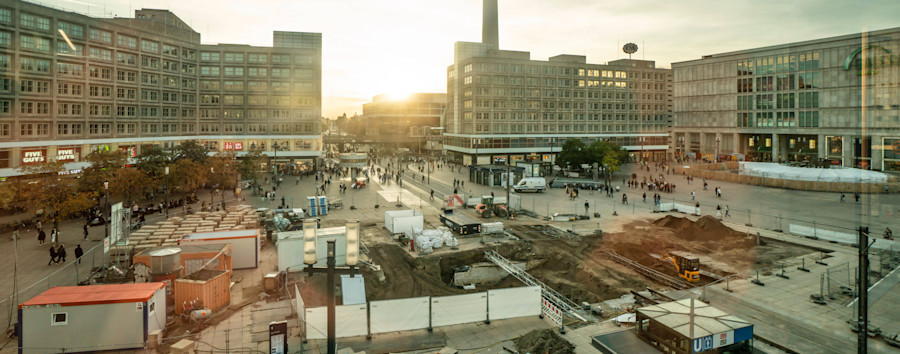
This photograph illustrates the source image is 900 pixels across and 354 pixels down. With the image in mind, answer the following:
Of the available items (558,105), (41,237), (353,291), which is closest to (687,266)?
(353,291)

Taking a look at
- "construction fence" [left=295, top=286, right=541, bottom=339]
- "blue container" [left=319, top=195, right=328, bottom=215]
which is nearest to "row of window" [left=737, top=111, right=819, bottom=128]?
"blue container" [left=319, top=195, right=328, bottom=215]

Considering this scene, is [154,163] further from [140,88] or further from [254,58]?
[254,58]

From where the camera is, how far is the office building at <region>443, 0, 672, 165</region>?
10050 cm

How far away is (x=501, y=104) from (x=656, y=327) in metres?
89.9

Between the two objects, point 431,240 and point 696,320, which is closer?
point 696,320

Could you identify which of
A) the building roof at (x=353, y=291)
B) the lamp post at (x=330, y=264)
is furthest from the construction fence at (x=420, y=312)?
the lamp post at (x=330, y=264)

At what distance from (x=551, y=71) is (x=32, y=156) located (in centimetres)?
9023

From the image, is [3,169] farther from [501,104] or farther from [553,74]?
[553,74]

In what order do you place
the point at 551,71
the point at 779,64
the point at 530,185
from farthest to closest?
the point at 551,71
the point at 779,64
the point at 530,185

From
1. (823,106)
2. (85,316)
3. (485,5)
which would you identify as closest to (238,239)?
(85,316)

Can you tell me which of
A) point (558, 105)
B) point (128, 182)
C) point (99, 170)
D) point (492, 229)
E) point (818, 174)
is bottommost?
point (492, 229)

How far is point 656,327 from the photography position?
1428 cm

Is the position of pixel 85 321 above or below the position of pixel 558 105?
below

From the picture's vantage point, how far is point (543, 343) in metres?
15.3
